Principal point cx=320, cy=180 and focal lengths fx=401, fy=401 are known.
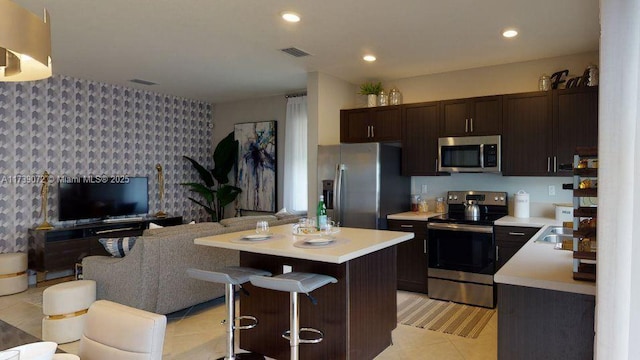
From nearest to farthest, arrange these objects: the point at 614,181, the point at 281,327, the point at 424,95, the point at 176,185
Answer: the point at 614,181 → the point at 281,327 → the point at 424,95 → the point at 176,185

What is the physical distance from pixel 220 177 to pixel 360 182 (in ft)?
10.5

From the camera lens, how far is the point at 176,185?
698cm

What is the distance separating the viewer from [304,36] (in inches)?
151

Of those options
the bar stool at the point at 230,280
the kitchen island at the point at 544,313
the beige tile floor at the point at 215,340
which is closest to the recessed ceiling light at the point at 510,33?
the kitchen island at the point at 544,313

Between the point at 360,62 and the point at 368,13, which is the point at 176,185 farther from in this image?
the point at 368,13

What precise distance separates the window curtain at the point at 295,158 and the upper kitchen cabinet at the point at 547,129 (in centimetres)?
304

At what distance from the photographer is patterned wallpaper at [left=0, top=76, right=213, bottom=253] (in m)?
5.08

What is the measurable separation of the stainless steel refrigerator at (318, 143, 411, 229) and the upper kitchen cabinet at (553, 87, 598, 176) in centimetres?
178

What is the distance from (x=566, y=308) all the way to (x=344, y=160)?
10.6 feet

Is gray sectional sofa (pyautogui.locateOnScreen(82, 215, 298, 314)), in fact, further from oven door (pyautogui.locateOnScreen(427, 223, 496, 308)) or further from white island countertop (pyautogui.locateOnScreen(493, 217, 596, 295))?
white island countertop (pyautogui.locateOnScreen(493, 217, 596, 295))

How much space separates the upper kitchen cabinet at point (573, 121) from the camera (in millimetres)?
4012

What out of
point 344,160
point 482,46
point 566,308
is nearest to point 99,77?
point 344,160

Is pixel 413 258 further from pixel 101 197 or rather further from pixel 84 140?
pixel 84 140

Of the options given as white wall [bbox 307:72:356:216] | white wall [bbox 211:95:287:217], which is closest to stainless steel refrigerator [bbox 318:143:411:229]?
white wall [bbox 307:72:356:216]
